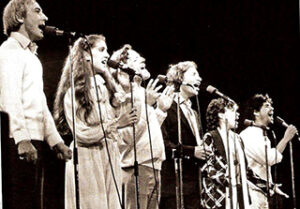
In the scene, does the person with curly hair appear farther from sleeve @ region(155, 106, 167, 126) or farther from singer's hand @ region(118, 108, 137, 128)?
singer's hand @ region(118, 108, 137, 128)

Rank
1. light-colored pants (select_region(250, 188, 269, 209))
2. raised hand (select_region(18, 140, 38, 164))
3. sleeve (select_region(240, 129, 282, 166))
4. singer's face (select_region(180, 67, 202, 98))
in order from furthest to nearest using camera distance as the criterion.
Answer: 1. sleeve (select_region(240, 129, 282, 166))
2. light-colored pants (select_region(250, 188, 269, 209))
3. singer's face (select_region(180, 67, 202, 98))
4. raised hand (select_region(18, 140, 38, 164))

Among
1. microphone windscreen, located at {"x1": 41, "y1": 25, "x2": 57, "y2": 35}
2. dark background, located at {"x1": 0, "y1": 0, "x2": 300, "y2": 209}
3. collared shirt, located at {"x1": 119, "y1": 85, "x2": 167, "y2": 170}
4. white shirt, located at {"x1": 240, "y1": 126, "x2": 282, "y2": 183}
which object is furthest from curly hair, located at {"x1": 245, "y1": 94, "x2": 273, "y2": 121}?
microphone windscreen, located at {"x1": 41, "y1": 25, "x2": 57, "y2": 35}

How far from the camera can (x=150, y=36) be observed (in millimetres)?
5398

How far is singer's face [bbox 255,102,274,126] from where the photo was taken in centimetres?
593

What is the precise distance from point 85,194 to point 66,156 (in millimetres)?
426

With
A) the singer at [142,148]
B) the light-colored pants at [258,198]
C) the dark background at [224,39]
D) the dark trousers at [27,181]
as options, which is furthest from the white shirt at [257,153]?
the dark trousers at [27,181]

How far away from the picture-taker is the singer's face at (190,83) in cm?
488

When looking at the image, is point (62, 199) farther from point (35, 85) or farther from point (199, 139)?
point (199, 139)

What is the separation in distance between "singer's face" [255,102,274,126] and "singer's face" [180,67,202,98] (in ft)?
3.94

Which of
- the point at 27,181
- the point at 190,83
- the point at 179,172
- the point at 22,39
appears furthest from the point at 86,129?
the point at 190,83

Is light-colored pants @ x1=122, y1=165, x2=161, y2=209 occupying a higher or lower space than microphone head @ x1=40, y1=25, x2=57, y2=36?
lower

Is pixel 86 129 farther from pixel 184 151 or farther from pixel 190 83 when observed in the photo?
pixel 190 83

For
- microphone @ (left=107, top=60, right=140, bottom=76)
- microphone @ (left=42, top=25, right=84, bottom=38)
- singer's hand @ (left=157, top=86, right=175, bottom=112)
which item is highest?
Result: microphone @ (left=42, top=25, right=84, bottom=38)

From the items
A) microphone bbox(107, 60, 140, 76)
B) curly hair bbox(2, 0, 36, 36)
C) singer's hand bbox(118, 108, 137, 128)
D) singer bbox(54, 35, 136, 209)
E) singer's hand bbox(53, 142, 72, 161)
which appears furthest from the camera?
microphone bbox(107, 60, 140, 76)
